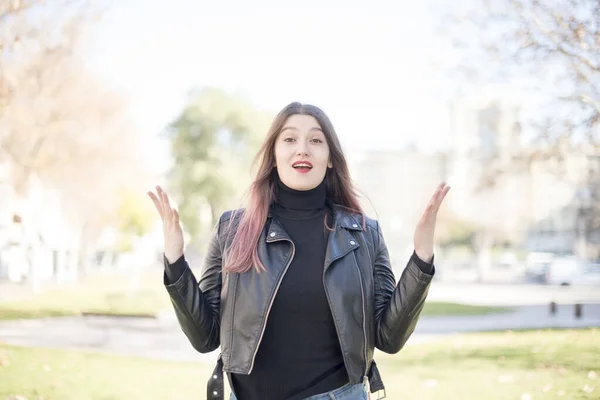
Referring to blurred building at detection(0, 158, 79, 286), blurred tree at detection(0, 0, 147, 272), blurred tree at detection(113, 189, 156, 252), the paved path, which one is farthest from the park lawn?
blurred tree at detection(113, 189, 156, 252)

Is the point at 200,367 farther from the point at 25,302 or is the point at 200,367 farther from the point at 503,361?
the point at 25,302

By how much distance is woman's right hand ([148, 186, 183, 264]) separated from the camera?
7.48 ft

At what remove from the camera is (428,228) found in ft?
7.48

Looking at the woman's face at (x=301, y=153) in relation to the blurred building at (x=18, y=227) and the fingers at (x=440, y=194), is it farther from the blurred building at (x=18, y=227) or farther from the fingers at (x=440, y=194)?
the blurred building at (x=18, y=227)

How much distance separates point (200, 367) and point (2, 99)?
4225mm

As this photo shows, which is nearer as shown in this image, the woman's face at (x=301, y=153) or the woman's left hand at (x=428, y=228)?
the woman's left hand at (x=428, y=228)

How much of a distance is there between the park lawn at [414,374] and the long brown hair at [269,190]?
411 cm

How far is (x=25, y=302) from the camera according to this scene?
14320mm

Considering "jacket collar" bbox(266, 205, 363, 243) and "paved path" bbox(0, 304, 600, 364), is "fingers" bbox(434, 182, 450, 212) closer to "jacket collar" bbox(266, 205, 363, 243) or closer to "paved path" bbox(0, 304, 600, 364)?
"jacket collar" bbox(266, 205, 363, 243)

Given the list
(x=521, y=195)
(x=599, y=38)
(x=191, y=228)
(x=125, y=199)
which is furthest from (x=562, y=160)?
(x=521, y=195)

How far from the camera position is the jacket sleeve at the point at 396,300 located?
7.30 feet

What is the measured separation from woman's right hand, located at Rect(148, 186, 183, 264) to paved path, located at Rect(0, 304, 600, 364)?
707 centimetres

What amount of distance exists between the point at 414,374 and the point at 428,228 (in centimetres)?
597

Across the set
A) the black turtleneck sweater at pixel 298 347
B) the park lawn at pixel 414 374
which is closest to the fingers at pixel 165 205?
the black turtleneck sweater at pixel 298 347
